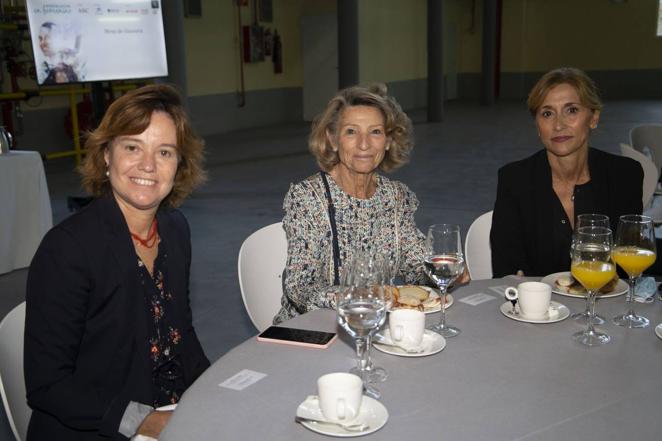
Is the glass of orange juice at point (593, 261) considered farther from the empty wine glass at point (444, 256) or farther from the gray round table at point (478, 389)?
the empty wine glass at point (444, 256)

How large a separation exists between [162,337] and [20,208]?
3.65 meters

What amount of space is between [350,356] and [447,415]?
12.9 inches

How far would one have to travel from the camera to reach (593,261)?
5.17 ft

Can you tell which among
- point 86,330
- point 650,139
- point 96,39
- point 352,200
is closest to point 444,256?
point 352,200

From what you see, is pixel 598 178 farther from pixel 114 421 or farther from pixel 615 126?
pixel 615 126

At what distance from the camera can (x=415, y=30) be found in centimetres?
1762

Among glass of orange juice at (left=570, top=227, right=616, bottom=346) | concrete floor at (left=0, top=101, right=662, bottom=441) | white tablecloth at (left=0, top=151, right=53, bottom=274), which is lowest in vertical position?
concrete floor at (left=0, top=101, right=662, bottom=441)

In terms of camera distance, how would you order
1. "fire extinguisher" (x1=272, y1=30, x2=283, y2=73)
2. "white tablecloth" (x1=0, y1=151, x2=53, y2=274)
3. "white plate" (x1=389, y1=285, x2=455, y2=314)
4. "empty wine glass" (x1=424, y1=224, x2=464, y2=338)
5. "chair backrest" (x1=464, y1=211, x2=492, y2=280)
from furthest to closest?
"fire extinguisher" (x1=272, y1=30, x2=283, y2=73)
"white tablecloth" (x1=0, y1=151, x2=53, y2=274)
"chair backrest" (x1=464, y1=211, x2=492, y2=280)
"white plate" (x1=389, y1=285, x2=455, y2=314)
"empty wine glass" (x1=424, y1=224, x2=464, y2=338)

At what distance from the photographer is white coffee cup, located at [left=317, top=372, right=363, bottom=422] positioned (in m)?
1.19

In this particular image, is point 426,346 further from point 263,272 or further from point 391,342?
point 263,272

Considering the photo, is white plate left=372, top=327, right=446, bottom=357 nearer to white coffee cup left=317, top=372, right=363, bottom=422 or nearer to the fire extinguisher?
white coffee cup left=317, top=372, right=363, bottom=422

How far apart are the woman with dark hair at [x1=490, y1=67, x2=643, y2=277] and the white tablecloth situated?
372 cm

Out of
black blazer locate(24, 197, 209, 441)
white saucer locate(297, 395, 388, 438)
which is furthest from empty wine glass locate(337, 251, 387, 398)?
black blazer locate(24, 197, 209, 441)

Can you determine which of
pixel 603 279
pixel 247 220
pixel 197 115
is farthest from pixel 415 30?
pixel 603 279
